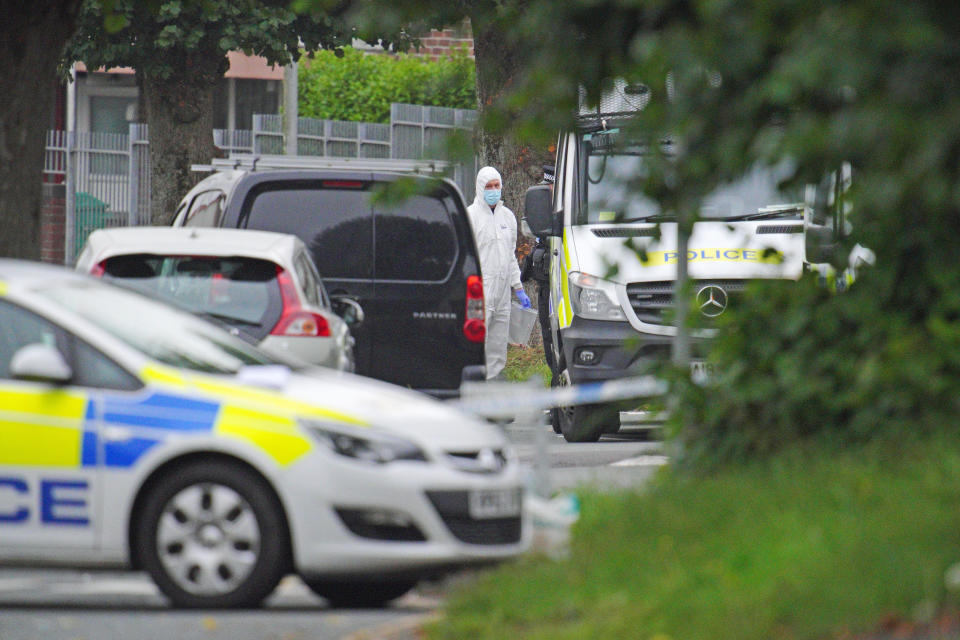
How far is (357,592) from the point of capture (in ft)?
25.1

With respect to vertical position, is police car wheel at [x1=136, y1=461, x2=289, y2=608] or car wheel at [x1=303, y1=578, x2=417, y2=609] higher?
police car wheel at [x1=136, y1=461, x2=289, y2=608]

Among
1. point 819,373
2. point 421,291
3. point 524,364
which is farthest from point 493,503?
point 524,364

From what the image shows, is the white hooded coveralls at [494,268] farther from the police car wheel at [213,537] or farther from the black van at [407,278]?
the police car wheel at [213,537]

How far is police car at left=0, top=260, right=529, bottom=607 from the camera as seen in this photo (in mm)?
7043

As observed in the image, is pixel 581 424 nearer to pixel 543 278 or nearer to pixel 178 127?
pixel 543 278

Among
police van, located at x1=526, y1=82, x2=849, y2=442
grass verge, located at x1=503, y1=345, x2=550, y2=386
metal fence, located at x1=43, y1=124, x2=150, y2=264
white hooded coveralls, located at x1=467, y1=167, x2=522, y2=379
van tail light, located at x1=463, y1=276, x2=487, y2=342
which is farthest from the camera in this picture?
metal fence, located at x1=43, y1=124, x2=150, y2=264

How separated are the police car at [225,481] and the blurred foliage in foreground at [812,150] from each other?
105 centimetres

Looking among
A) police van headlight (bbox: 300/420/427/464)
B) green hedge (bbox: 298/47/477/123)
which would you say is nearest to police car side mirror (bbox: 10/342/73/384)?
police van headlight (bbox: 300/420/427/464)

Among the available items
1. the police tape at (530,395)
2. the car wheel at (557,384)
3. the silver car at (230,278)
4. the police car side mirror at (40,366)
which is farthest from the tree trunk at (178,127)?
the police car side mirror at (40,366)

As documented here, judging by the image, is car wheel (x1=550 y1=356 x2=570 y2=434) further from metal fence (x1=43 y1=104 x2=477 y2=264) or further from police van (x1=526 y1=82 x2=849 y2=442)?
metal fence (x1=43 y1=104 x2=477 y2=264)

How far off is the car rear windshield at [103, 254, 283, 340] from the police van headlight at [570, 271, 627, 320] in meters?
3.35

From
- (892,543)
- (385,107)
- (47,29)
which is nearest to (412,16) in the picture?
(892,543)

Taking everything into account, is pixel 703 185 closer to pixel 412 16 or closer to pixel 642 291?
pixel 412 16

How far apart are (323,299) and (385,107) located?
962 inches
